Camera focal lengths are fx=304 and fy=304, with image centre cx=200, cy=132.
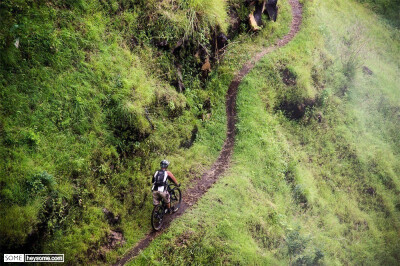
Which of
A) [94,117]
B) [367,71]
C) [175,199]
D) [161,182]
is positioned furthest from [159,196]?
[367,71]

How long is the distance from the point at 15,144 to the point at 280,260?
1189 cm

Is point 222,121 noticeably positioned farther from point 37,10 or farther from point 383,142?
point 383,142

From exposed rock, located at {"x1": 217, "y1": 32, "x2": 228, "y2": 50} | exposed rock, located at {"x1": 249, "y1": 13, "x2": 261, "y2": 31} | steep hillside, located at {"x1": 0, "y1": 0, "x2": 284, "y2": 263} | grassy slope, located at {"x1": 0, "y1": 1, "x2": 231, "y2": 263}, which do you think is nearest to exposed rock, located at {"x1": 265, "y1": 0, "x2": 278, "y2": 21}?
exposed rock, located at {"x1": 249, "y1": 13, "x2": 261, "y2": 31}

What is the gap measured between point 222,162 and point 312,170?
6.91 m

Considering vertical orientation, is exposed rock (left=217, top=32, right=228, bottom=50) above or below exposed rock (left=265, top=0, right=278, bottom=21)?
below

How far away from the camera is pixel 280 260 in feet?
45.2

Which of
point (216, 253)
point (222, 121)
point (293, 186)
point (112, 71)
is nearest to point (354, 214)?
point (293, 186)

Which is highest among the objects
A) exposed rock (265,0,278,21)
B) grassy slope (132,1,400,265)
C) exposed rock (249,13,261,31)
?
exposed rock (265,0,278,21)

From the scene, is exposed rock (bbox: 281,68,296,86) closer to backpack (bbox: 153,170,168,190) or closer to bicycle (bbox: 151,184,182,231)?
bicycle (bbox: 151,184,182,231)

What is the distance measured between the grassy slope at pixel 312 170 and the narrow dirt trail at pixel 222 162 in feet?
1.16

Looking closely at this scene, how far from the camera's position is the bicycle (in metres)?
11.9

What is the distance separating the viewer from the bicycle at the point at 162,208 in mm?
11884

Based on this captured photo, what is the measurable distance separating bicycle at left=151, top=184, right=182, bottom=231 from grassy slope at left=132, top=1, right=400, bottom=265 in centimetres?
55

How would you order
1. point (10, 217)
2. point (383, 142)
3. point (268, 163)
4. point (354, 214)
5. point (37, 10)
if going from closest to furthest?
point (10, 217)
point (37, 10)
point (268, 163)
point (354, 214)
point (383, 142)
